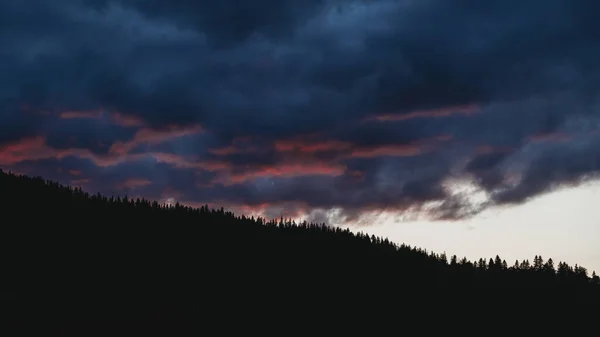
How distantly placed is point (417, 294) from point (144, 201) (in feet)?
192

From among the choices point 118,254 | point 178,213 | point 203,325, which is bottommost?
point 203,325

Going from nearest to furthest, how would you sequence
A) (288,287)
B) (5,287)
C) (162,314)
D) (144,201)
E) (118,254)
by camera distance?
1. (5,287)
2. (162,314)
3. (118,254)
4. (288,287)
5. (144,201)

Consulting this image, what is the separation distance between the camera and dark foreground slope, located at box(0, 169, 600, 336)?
322ft

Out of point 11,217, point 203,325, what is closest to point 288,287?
point 203,325

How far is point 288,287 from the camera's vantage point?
123438 millimetres

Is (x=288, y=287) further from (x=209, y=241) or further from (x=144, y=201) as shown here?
(x=144, y=201)

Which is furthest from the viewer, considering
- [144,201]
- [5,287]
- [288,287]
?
[144,201]

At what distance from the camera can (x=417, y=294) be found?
147750mm

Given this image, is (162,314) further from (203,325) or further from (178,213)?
(178,213)

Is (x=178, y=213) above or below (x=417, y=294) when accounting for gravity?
above

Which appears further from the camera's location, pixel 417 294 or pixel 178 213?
pixel 417 294

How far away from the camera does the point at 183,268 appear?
119m

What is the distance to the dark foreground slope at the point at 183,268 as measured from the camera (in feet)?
322

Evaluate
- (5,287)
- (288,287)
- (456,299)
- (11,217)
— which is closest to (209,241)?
(288,287)
